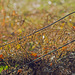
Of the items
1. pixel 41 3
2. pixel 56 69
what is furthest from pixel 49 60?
pixel 41 3

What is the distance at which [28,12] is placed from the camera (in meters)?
5.07

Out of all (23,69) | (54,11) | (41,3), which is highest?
(41,3)

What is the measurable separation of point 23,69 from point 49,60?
26.0 inches

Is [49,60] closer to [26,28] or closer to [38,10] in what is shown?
[26,28]

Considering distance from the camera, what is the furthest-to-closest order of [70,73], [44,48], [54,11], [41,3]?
[41,3] → [54,11] → [44,48] → [70,73]

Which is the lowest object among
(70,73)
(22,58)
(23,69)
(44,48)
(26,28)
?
(70,73)

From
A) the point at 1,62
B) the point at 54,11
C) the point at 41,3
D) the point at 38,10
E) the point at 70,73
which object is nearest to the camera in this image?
the point at 70,73

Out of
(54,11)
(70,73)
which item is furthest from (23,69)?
(54,11)

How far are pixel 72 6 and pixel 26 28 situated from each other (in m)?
2.27

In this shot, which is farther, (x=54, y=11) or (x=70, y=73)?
(x=54, y=11)

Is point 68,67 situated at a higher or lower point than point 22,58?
lower

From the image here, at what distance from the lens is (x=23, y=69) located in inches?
112

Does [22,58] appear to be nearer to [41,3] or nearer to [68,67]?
[68,67]

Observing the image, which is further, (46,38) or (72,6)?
(72,6)
